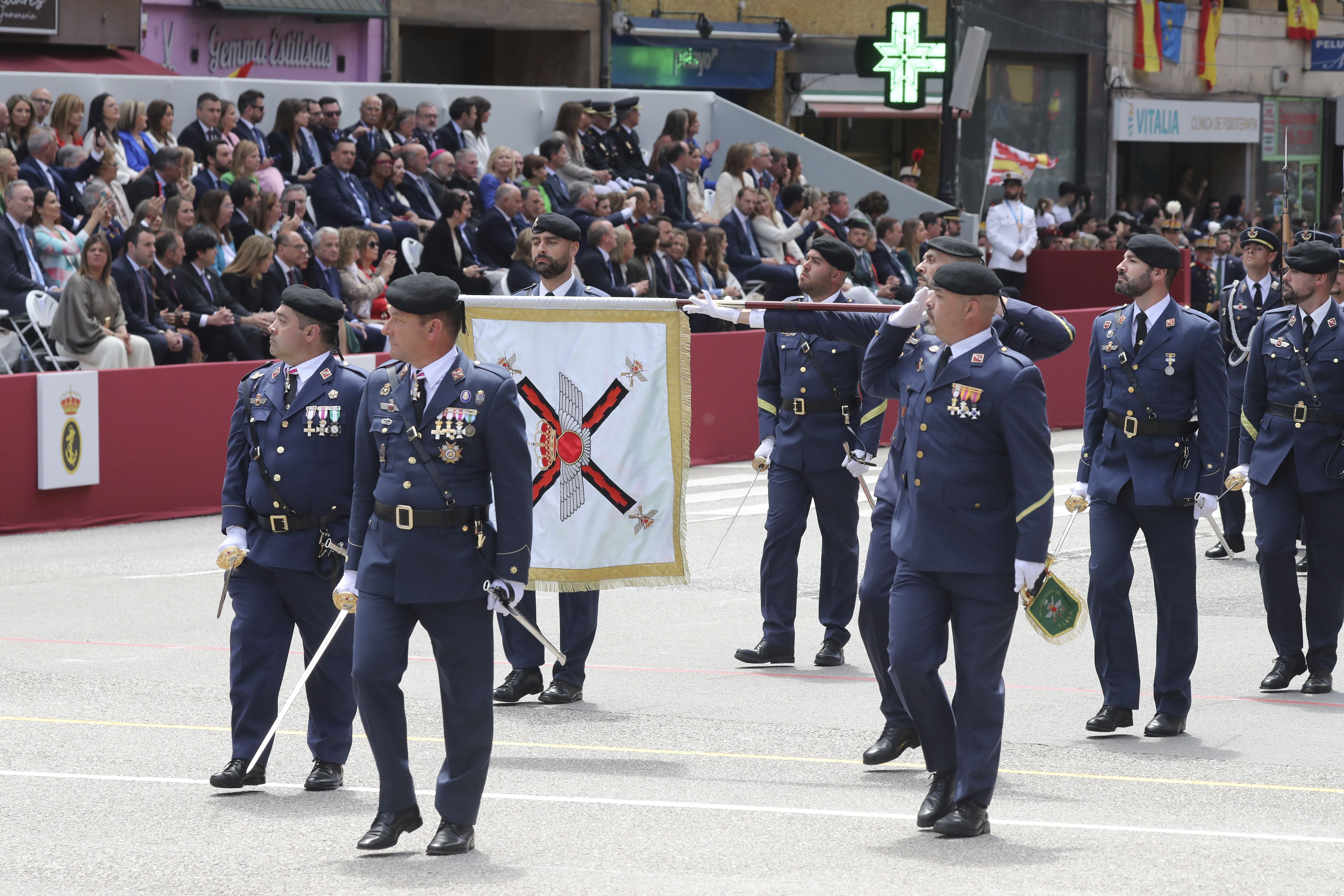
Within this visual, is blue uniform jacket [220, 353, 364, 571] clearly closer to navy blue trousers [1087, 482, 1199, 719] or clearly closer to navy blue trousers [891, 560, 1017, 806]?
navy blue trousers [891, 560, 1017, 806]

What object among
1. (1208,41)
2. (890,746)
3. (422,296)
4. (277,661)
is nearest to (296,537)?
(277,661)

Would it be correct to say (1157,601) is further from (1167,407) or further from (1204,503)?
(1167,407)

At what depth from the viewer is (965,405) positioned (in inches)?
277

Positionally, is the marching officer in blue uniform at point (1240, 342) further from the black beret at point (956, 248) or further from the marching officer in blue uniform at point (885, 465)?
the black beret at point (956, 248)

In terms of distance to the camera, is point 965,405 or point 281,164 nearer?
point 965,405

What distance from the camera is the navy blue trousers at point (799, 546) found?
10.6m

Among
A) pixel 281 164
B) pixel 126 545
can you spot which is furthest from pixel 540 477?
pixel 281 164

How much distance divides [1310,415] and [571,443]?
12.7ft

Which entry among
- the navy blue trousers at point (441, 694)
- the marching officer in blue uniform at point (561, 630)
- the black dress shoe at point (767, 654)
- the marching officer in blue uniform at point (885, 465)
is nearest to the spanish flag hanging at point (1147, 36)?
the black dress shoe at point (767, 654)

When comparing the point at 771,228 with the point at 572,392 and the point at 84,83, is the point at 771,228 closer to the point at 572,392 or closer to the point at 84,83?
the point at 84,83

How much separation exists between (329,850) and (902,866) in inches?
80.3

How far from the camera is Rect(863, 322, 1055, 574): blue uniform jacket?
6953 millimetres

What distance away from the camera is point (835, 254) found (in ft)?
31.9

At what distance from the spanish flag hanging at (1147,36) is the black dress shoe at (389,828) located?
116ft
